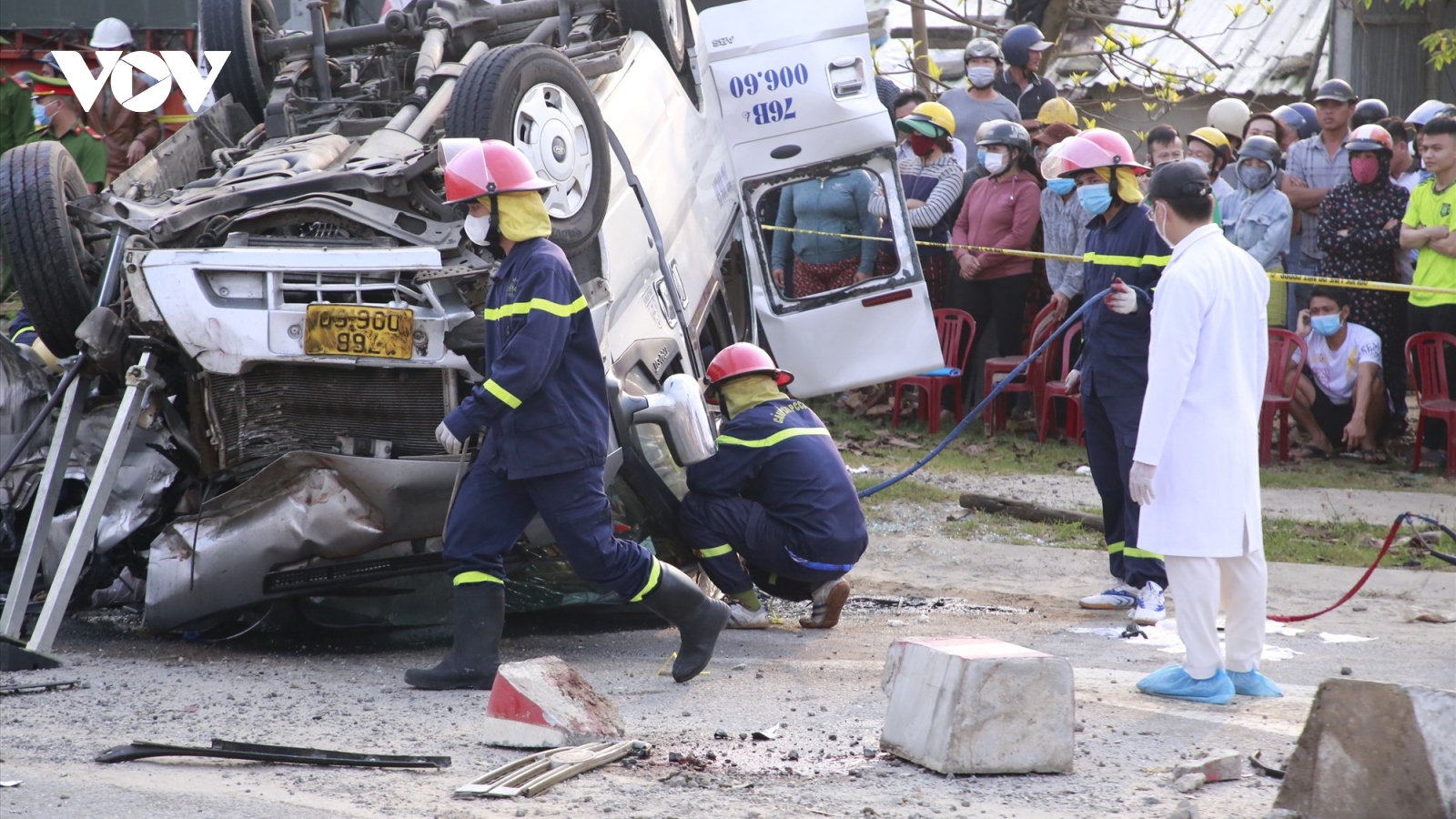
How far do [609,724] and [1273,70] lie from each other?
14.0m

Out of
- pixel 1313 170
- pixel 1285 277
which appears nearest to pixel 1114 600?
pixel 1285 277

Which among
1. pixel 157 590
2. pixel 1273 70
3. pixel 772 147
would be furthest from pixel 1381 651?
pixel 1273 70

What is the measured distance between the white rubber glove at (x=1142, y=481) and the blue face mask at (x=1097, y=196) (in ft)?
6.15

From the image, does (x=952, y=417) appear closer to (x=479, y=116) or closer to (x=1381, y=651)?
(x=1381, y=651)

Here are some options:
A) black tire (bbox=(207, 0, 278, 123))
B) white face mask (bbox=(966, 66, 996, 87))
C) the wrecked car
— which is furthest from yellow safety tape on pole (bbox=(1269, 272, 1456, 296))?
black tire (bbox=(207, 0, 278, 123))

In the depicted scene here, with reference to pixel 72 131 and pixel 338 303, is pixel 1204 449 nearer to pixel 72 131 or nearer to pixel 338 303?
pixel 338 303

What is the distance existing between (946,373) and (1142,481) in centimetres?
551

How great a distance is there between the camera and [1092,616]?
6.57 metres

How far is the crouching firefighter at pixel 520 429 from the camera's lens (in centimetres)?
492

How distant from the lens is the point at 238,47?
282 inches

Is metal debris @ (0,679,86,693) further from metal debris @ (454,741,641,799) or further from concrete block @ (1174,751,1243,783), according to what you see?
concrete block @ (1174,751,1243,783)

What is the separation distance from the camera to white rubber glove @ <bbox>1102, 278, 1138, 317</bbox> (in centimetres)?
612

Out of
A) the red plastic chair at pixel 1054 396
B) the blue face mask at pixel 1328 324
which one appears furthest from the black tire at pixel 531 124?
the blue face mask at pixel 1328 324

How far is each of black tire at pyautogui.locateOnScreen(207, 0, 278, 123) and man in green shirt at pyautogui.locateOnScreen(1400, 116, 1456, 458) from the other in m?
6.67
